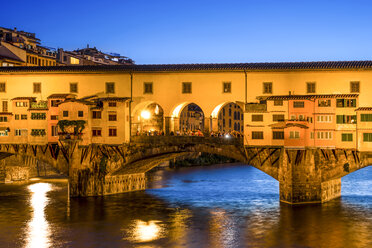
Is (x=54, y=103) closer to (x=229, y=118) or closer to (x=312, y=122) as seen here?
(x=312, y=122)

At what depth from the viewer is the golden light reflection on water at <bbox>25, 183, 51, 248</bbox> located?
3192 cm

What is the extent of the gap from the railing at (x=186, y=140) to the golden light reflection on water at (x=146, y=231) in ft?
28.9

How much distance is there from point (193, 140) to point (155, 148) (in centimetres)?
343

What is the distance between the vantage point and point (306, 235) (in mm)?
33562

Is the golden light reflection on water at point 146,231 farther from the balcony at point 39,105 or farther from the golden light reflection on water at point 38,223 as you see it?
the balcony at point 39,105

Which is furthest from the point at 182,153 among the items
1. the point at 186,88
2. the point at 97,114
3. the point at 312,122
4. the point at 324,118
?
the point at 324,118

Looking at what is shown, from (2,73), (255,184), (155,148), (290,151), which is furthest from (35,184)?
(290,151)

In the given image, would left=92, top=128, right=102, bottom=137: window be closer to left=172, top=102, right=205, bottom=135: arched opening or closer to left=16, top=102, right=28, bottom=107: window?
left=16, top=102, right=28, bottom=107: window

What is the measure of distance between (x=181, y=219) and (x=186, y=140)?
8140 mm

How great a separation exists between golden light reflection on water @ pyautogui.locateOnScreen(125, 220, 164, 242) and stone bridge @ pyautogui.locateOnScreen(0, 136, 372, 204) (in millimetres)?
9071

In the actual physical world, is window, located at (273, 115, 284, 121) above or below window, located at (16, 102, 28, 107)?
below

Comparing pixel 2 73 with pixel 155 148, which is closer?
pixel 155 148

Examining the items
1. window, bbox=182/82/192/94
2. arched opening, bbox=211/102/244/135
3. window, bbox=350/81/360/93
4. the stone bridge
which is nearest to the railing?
the stone bridge

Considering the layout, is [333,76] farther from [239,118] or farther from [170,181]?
[239,118]
